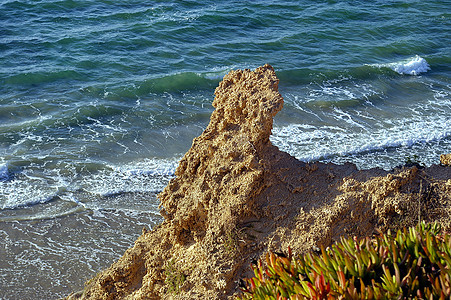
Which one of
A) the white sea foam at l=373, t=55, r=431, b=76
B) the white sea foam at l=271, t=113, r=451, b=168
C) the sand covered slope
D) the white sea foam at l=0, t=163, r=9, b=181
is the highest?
the sand covered slope

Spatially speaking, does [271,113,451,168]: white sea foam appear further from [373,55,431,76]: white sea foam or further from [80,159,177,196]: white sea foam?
[373,55,431,76]: white sea foam

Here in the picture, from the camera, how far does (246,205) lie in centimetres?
456

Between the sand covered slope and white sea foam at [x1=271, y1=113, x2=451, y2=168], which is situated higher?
the sand covered slope

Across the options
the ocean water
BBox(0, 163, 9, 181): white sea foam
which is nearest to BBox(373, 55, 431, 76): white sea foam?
the ocean water

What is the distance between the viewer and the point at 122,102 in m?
13.9

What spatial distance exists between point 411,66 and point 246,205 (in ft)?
45.3

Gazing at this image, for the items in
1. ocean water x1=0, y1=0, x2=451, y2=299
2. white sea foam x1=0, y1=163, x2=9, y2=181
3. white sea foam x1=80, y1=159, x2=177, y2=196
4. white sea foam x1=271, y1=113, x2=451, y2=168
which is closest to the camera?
ocean water x1=0, y1=0, x2=451, y2=299

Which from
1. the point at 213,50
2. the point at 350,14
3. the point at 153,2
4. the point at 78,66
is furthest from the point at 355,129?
the point at 153,2

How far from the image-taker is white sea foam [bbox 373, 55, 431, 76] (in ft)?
53.8

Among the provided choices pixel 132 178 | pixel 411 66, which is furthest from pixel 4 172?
pixel 411 66

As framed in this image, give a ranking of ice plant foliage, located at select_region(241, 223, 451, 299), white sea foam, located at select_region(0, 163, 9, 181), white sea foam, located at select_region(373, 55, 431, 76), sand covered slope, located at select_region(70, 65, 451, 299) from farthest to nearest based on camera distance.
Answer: white sea foam, located at select_region(373, 55, 431, 76) → white sea foam, located at select_region(0, 163, 9, 181) → sand covered slope, located at select_region(70, 65, 451, 299) → ice plant foliage, located at select_region(241, 223, 451, 299)

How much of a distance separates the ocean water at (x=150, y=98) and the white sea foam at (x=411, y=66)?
0.07 metres

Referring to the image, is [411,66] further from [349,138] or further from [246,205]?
[246,205]

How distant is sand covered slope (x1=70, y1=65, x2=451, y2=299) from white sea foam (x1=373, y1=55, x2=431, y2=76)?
12583 mm
